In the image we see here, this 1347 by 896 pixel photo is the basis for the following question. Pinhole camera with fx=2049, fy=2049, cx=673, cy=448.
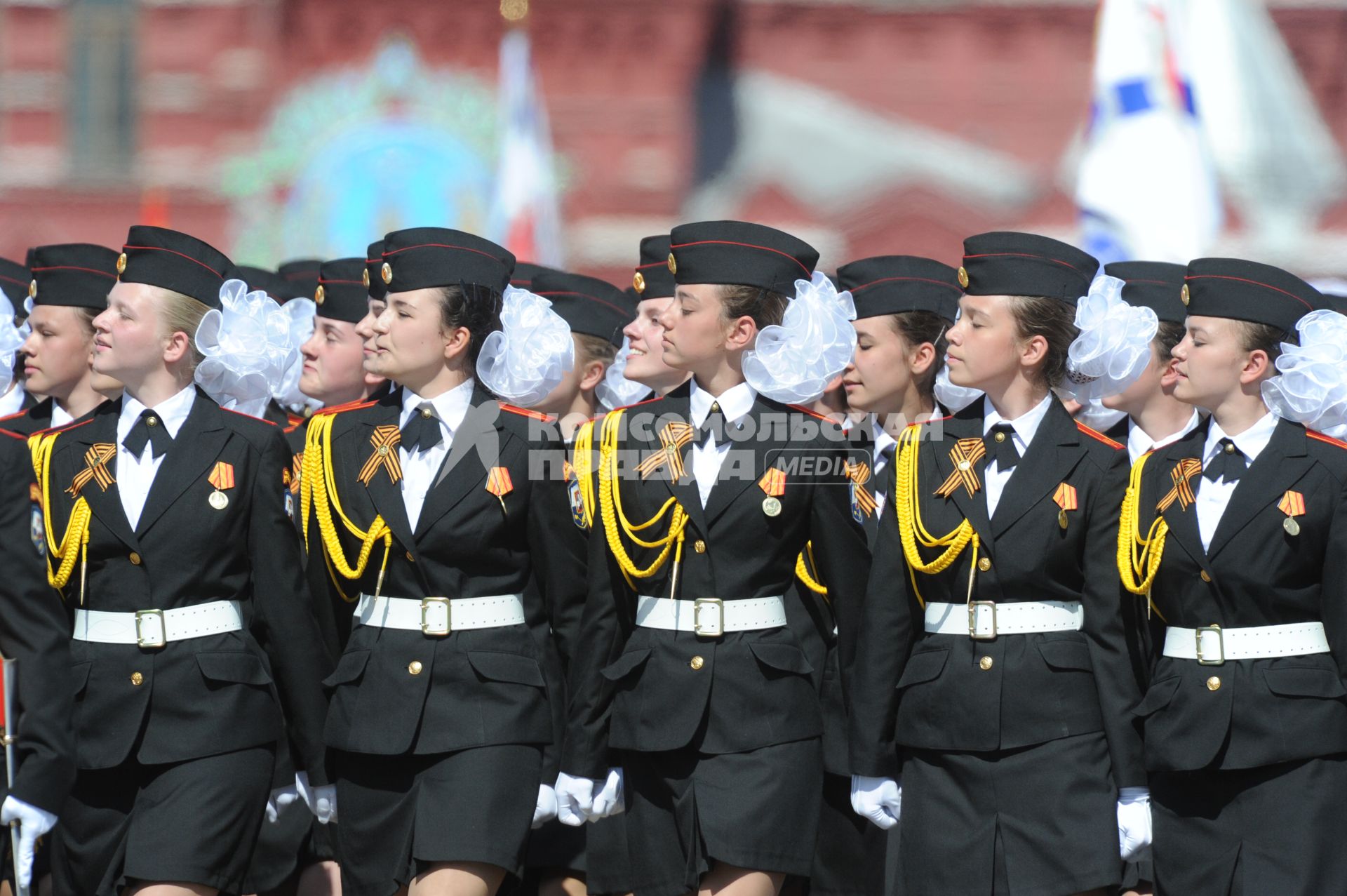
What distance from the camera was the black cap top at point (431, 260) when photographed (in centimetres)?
563

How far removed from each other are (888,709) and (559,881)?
1.60m

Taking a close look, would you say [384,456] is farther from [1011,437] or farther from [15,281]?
[15,281]

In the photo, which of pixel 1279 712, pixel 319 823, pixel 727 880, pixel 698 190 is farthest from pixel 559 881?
pixel 698 190

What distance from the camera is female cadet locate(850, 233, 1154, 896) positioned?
16.6 ft

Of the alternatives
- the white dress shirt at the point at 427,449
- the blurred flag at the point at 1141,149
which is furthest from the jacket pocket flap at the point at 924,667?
→ the blurred flag at the point at 1141,149

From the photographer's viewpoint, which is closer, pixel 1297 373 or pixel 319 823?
pixel 1297 373

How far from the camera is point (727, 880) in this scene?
5215mm

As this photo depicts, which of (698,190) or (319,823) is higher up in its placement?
(698,190)

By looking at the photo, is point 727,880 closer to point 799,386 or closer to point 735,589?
point 735,589

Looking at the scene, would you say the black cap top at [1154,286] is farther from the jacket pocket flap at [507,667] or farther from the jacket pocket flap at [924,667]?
the jacket pocket flap at [507,667]

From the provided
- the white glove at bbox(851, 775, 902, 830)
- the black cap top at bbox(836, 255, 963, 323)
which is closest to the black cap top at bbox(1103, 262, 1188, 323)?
the black cap top at bbox(836, 255, 963, 323)

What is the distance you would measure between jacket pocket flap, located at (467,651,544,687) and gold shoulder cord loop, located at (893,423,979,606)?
1017mm

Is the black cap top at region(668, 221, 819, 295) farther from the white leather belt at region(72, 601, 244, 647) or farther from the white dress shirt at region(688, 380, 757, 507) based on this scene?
the white leather belt at region(72, 601, 244, 647)

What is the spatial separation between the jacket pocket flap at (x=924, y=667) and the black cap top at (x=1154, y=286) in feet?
6.94
